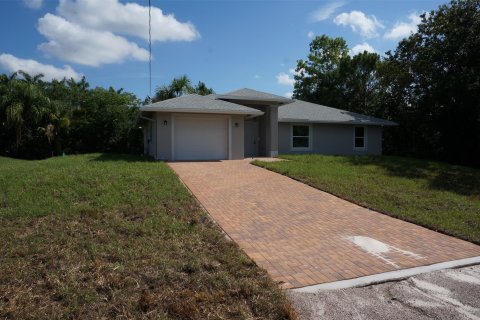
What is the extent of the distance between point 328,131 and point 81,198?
16931 millimetres

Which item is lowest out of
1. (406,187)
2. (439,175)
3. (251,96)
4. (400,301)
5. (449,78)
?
(400,301)

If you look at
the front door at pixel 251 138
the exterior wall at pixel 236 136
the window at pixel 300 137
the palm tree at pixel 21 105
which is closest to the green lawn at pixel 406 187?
the exterior wall at pixel 236 136

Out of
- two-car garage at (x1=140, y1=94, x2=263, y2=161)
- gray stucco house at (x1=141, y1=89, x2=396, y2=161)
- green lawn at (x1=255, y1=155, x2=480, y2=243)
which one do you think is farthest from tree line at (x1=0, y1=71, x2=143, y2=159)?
green lawn at (x1=255, y1=155, x2=480, y2=243)

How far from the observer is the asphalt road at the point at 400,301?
3.89 m

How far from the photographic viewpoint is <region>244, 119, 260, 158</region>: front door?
20298mm

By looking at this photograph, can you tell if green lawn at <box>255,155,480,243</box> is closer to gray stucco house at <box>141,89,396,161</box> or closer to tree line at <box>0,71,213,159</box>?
gray stucco house at <box>141,89,396,161</box>

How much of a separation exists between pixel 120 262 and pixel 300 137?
1789 centimetres

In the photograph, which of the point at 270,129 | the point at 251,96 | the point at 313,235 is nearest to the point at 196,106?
the point at 251,96

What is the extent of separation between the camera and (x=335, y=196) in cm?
990

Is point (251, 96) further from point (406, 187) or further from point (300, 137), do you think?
point (406, 187)

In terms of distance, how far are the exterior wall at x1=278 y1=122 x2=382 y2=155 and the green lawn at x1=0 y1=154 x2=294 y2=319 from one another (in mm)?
13417

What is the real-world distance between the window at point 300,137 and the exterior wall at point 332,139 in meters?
0.25

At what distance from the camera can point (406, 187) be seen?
450 inches

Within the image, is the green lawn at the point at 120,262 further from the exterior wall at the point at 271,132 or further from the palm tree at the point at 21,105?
the palm tree at the point at 21,105
